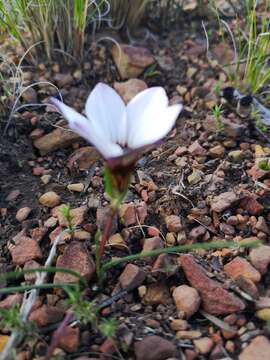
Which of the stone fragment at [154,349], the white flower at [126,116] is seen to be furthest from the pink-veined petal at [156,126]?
the stone fragment at [154,349]

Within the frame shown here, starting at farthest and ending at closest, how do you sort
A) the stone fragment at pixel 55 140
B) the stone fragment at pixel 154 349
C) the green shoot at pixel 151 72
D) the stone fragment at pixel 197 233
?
the green shoot at pixel 151 72, the stone fragment at pixel 55 140, the stone fragment at pixel 197 233, the stone fragment at pixel 154 349

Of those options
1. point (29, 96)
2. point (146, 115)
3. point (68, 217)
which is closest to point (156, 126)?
point (146, 115)

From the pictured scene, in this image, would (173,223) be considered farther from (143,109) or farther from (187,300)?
(143,109)

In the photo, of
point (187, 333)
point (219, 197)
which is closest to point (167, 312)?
point (187, 333)

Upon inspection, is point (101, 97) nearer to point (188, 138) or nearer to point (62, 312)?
point (62, 312)

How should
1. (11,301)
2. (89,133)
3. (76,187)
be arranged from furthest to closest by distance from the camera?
(76,187), (11,301), (89,133)

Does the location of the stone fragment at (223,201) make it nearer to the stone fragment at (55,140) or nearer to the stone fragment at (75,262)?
the stone fragment at (75,262)
